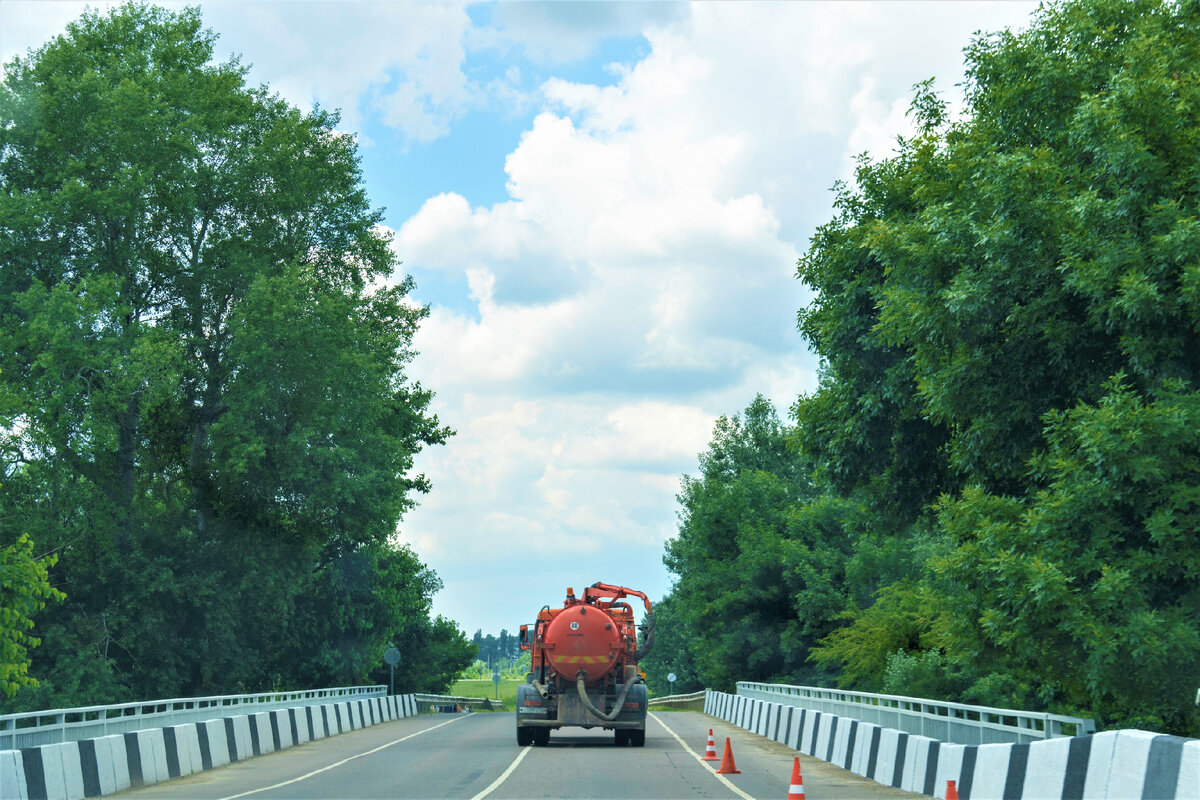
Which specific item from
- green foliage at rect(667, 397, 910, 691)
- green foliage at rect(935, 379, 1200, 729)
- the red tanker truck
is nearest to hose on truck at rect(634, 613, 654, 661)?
the red tanker truck

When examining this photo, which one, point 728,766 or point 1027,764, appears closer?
point 1027,764

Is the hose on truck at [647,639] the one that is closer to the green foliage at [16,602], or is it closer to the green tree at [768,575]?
the green foliage at [16,602]

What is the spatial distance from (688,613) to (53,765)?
56.5m

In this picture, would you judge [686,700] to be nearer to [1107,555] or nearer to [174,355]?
[174,355]

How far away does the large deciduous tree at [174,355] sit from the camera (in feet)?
119

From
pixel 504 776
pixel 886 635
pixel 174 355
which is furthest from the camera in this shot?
pixel 886 635

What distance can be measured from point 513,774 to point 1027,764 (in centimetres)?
923

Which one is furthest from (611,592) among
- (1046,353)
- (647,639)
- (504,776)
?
(1046,353)

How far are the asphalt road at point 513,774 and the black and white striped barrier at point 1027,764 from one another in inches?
16.4

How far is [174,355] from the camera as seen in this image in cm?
3609

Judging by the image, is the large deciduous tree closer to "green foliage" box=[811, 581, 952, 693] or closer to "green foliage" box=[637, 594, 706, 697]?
"green foliage" box=[811, 581, 952, 693]

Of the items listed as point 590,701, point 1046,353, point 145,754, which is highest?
point 1046,353

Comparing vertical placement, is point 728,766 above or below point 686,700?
above

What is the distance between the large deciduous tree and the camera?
1426 inches
